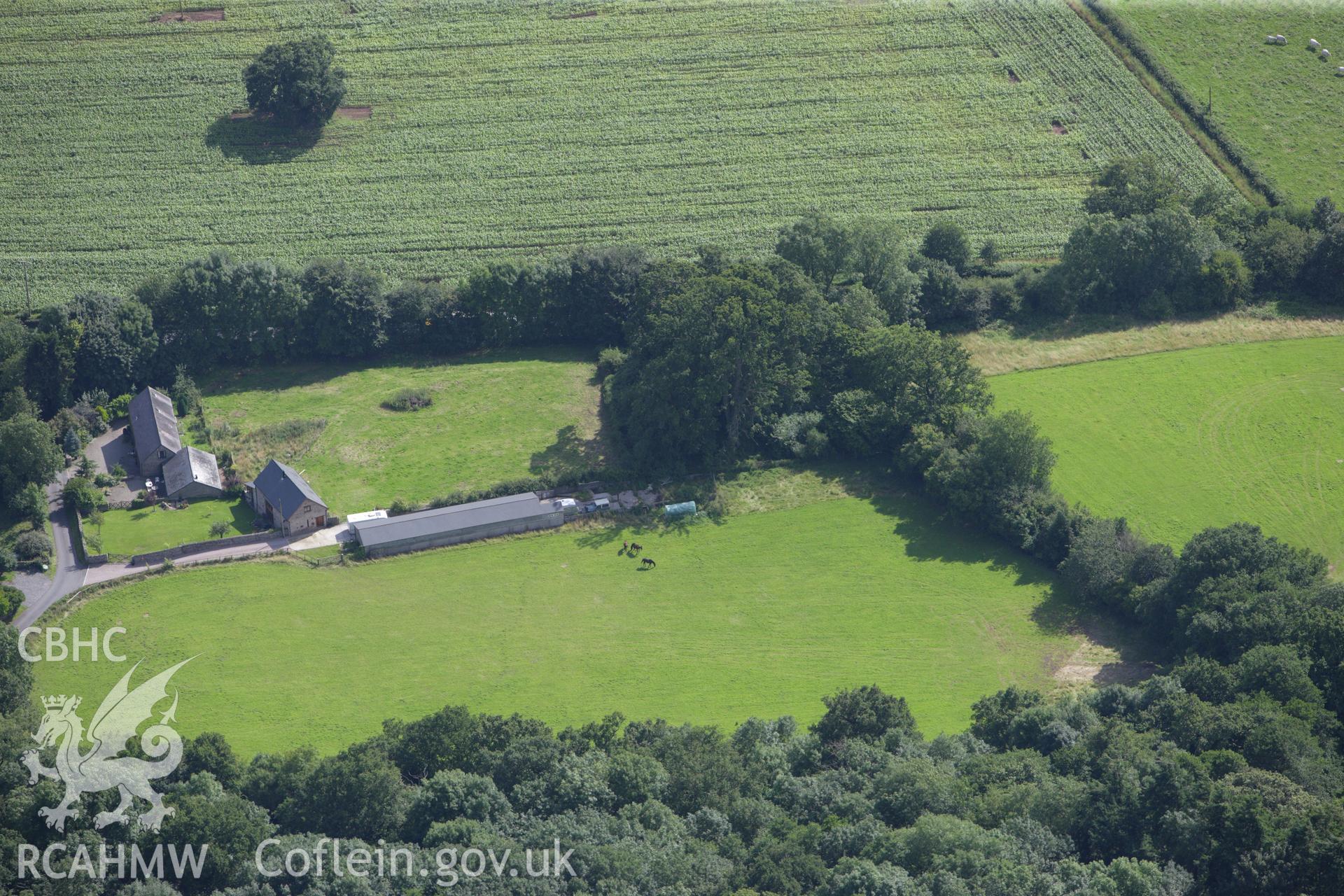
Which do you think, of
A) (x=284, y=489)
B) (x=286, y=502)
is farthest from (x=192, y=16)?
(x=286, y=502)

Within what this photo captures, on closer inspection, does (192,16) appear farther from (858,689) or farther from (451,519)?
(858,689)

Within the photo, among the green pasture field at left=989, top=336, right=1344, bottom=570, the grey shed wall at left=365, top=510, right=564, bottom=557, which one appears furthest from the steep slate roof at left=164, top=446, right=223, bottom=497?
the green pasture field at left=989, top=336, right=1344, bottom=570

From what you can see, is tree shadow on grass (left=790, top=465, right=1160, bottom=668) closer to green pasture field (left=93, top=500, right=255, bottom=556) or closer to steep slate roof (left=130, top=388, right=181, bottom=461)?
green pasture field (left=93, top=500, right=255, bottom=556)

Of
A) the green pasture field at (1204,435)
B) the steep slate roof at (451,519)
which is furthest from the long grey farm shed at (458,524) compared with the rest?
the green pasture field at (1204,435)

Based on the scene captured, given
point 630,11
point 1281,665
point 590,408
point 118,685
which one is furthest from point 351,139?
point 1281,665

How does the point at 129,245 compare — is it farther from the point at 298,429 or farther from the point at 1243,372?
the point at 1243,372
